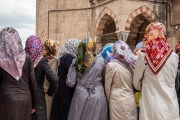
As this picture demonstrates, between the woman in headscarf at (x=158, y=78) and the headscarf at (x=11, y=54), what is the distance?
1.47 meters

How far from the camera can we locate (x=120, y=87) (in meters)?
3.91

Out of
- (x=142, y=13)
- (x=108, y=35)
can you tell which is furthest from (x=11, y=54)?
(x=108, y=35)

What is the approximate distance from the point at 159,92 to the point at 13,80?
1743 mm

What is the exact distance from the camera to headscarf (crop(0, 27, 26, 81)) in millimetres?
3178

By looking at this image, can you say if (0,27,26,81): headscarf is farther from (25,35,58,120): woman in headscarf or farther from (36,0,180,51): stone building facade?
(36,0,180,51): stone building facade

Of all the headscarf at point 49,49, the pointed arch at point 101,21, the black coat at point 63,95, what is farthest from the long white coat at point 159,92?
the pointed arch at point 101,21

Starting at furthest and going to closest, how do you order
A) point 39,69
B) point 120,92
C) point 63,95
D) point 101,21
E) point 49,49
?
1. point 101,21
2. point 49,49
3. point 63,95
4. point 39,69
5. point 120,92

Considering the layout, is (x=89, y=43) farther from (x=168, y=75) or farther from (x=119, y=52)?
(x=168, y=75)

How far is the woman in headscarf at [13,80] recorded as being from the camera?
10.4 ft

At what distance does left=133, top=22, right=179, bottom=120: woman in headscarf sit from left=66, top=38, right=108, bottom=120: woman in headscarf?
1.91ft

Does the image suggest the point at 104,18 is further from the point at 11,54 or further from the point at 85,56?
the point at 11,54

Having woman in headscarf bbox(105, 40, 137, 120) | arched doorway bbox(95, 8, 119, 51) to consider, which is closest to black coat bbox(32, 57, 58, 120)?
woman in headscarf bbox(105, 40, 137, 120)

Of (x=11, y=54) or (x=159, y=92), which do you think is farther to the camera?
(x=159, y=92)

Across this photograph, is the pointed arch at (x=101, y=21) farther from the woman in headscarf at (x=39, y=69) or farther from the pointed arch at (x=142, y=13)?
the woman in headscarf at (x=39, y=69)
